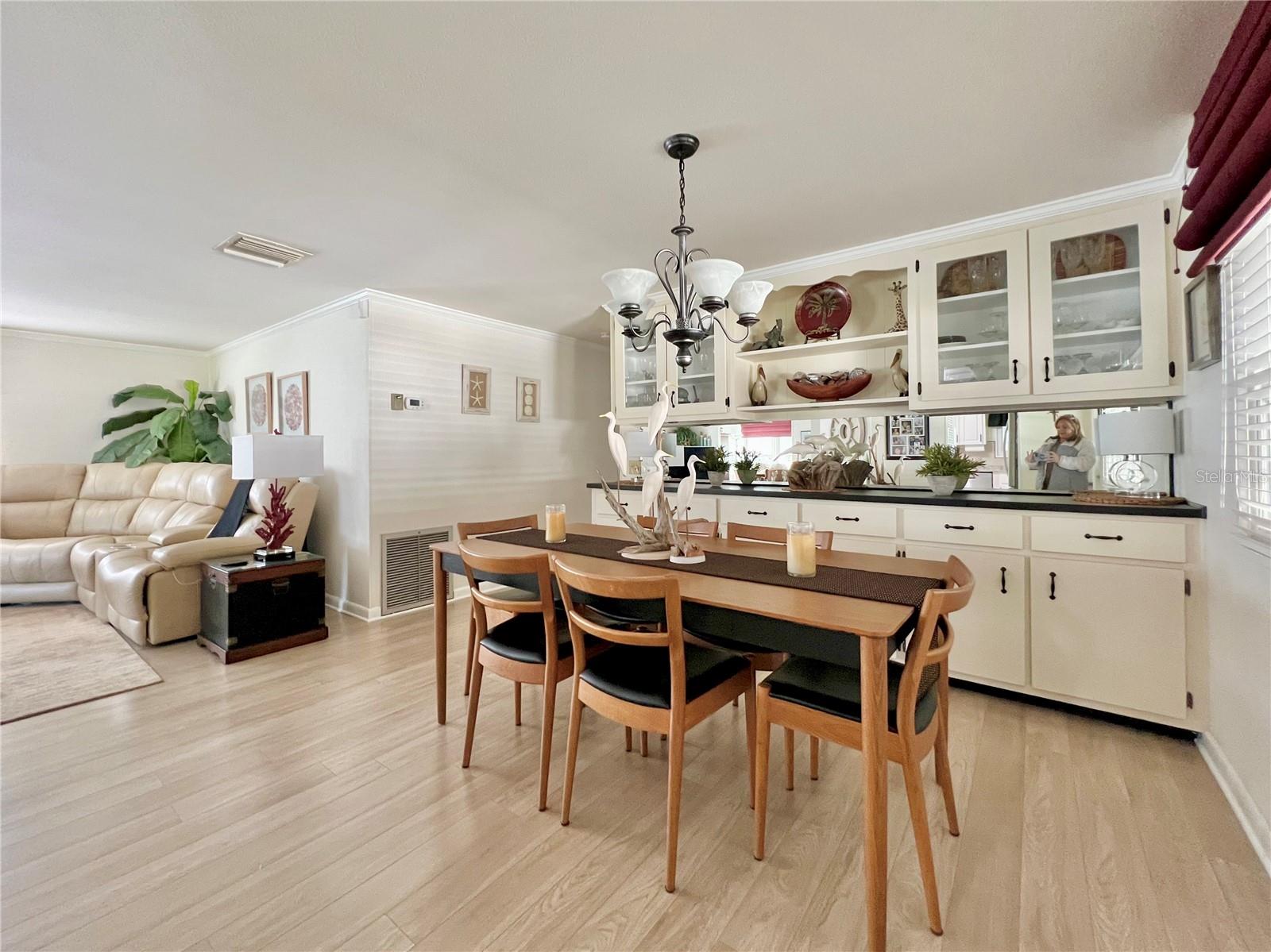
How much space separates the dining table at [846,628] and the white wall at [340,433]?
2.65 m

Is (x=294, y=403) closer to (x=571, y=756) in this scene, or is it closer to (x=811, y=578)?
(x=571, y=756)

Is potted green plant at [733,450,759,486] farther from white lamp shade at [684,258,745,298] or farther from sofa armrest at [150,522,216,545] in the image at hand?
sofa armrest at [150,522,216,545]

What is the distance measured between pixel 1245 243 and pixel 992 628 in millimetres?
1706

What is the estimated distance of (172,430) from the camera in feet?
18.2

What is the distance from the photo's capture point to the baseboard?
5.22 ft

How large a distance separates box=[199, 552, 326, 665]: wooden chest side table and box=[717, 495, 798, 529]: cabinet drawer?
2.65 meters

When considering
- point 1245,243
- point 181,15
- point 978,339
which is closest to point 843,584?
point 1245,243

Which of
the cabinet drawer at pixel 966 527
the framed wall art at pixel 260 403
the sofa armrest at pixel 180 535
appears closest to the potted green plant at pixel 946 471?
the cabinet drawer at pixel 966 527

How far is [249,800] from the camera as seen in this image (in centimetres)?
191

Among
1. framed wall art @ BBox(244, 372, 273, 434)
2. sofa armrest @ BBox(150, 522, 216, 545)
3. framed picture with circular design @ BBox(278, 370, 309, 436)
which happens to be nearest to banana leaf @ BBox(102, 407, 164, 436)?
framed wall art @ BBox(244, 372, 273, 434)

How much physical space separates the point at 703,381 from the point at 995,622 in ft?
7.35

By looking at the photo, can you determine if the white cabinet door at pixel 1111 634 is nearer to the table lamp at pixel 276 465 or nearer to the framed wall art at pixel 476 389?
the framed wall art at pixel 476 389

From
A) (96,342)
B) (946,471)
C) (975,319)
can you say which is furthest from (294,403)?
(975,319)

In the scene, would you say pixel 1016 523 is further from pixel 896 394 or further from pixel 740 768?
pixel 740 768
